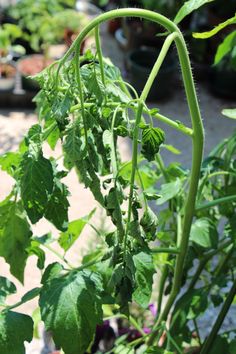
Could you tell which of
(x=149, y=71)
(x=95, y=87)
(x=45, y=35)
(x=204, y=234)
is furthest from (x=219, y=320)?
(x=45, y=35)

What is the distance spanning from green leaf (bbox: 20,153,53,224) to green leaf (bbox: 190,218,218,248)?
1.85ft

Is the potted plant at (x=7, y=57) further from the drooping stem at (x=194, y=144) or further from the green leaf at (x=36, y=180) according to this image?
the green leaf at (x=36, y=180)

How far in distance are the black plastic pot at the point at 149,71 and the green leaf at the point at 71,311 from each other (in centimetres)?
341

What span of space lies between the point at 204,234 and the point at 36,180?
0.62 m

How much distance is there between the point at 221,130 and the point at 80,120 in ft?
11.1

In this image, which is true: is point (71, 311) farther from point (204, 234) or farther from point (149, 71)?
point (149, 71)

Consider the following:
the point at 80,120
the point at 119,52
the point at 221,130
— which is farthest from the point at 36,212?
the point at 119,52

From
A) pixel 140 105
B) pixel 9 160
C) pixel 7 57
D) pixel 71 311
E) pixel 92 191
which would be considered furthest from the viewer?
pixel 7 57

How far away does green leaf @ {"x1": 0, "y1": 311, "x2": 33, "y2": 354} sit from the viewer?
1.19 metres

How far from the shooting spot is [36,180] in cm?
104

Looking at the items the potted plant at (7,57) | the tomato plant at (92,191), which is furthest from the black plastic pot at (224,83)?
the tomato plant at (92,191)

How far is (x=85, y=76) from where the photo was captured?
3.54 ft

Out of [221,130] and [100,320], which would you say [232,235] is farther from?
[221,130]

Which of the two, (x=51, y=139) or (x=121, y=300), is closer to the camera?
(x=121, y=300)
